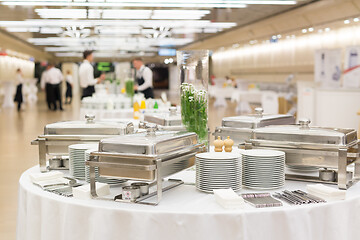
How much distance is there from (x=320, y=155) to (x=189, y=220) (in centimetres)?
71

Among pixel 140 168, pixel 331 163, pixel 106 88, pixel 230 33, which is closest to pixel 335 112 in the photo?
pixel 106 88

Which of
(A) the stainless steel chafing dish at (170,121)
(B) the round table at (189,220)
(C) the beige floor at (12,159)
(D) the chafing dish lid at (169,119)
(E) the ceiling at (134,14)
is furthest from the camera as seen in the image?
(E) the ceiling at (134,14)

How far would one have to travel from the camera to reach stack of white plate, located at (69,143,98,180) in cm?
231

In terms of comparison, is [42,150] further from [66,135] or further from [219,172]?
[219,172]

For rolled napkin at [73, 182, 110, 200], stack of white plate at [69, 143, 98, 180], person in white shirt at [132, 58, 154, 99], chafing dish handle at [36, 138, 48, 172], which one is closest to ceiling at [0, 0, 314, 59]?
person in white shirt at [132, 58, 154, 99]

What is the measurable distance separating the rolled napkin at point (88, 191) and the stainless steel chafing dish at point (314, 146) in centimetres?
72

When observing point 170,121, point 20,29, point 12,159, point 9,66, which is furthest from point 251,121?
point 9,66

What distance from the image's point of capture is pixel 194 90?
249cm

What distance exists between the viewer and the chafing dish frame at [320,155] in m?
2.07

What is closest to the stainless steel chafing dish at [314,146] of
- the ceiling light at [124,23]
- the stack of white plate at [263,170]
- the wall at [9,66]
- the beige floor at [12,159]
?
the stack of white plate at [263,170]

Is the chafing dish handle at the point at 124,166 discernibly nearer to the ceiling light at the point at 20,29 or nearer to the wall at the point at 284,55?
the wall at the point at 284,55

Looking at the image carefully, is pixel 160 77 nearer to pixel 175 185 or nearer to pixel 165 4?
pixel 165 4

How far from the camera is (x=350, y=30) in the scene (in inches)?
478

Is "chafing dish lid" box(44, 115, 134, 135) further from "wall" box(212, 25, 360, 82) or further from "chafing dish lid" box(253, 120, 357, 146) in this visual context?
"wall" box(212, 25, 360, 82)
